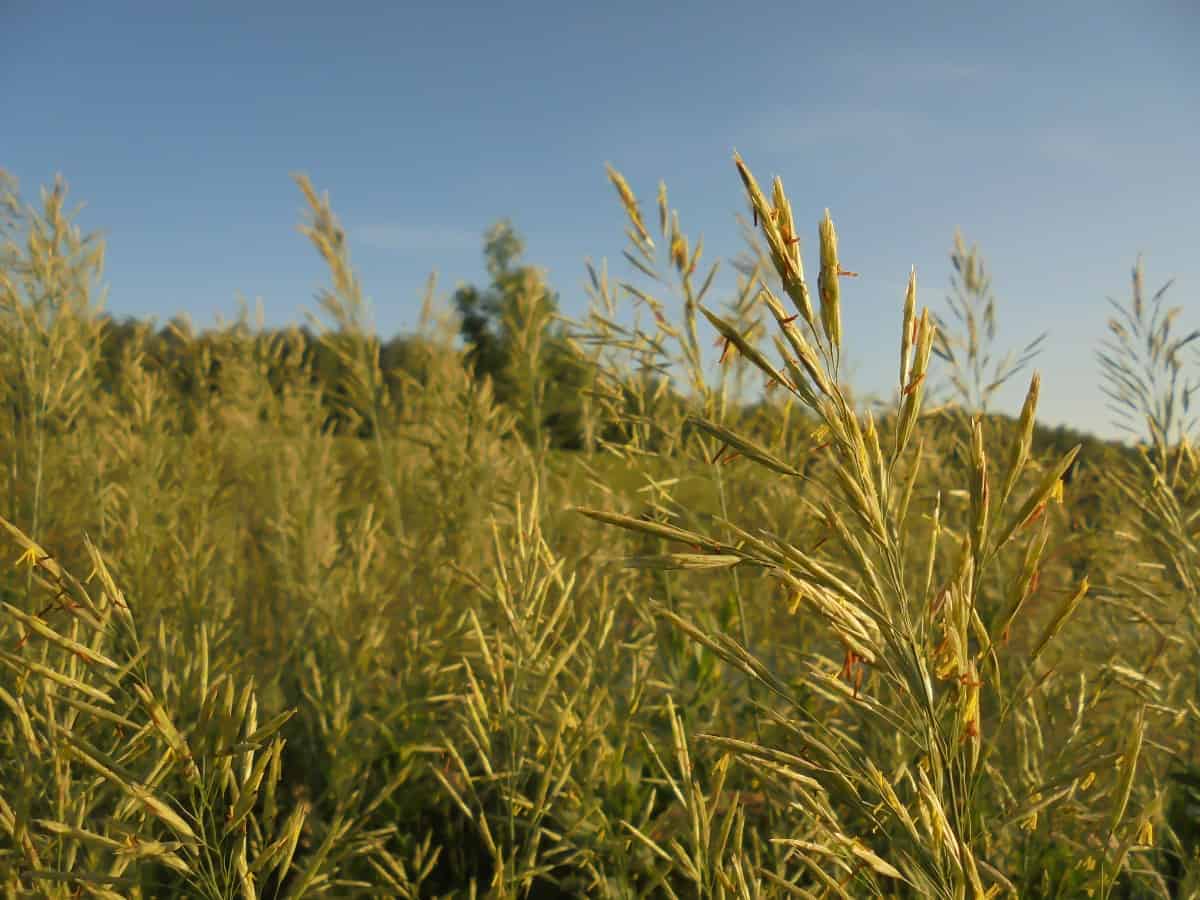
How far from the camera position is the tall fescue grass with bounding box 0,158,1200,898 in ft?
2.86

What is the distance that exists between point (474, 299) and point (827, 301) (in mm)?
33122

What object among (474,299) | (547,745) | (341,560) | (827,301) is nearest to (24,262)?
(341,560)

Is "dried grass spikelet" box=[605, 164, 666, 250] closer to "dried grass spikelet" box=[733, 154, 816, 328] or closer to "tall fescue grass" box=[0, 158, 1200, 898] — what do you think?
"tall fescue grass" box=[0, 158, 1200, 898]

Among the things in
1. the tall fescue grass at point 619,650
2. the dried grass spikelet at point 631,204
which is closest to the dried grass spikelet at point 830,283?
the tall fescue grass at point 619,650

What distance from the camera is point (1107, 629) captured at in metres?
3.08

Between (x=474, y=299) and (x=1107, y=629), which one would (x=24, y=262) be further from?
(x=474, y=299)

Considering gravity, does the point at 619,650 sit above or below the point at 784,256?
below

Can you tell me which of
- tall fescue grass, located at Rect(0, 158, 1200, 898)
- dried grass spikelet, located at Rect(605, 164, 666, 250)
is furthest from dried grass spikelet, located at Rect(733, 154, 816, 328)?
dried grass spikelet, located at Rect(605, 164, 666, 250)

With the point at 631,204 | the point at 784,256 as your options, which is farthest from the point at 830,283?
the point at 631,204

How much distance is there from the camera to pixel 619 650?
3.00 meters

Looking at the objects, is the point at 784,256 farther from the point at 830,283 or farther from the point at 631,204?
the point at 631,204

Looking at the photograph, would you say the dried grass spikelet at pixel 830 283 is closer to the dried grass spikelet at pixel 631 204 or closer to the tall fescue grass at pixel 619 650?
the tall fescue grass at pixel 619 650

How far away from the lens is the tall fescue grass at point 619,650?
873 millimetres

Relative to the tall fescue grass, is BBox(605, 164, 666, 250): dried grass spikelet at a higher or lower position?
higher
